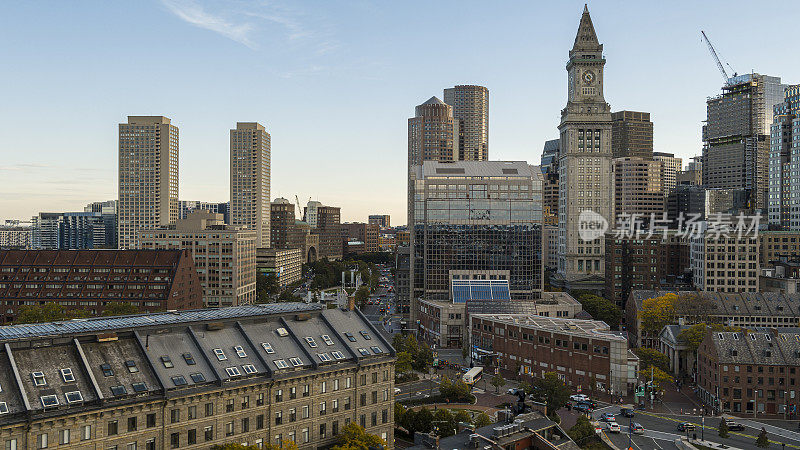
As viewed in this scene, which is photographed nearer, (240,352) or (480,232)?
(240,352)

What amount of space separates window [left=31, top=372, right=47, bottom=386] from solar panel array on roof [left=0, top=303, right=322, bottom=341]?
4584 mm

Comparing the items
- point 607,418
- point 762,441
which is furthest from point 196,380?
point 762,441

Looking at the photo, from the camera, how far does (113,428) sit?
6025 centimetres

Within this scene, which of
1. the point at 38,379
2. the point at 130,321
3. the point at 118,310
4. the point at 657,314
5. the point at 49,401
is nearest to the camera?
the point at 49,401

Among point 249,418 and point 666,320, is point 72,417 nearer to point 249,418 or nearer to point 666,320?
point 249,418

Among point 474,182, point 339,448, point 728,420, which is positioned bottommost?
point 728,420

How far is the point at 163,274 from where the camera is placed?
17300cm

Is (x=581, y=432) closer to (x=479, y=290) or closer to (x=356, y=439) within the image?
(x=356, y=439)

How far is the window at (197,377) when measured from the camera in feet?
218

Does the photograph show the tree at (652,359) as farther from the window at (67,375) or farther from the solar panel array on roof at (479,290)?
the window at (67,375)

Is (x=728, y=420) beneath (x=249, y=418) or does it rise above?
beneath

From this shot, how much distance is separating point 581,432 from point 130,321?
59.7m

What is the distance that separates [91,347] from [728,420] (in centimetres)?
9550

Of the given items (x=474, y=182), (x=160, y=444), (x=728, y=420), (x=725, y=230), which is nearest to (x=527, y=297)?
(x=474, y=182)
